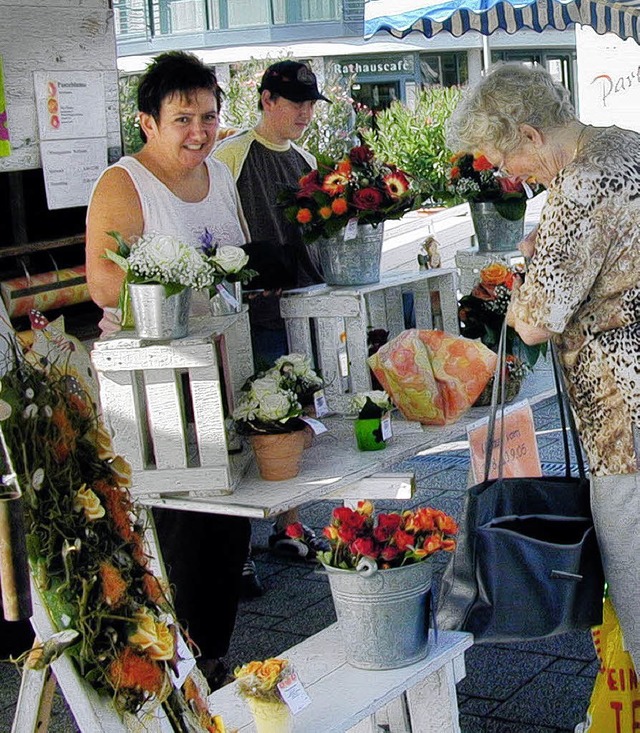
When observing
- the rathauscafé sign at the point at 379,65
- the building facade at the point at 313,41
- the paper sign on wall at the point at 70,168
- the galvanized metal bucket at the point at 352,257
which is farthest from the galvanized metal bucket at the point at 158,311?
the rathauscafé sign at the point at 379,65

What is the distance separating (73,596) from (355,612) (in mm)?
742

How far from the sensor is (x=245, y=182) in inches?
157

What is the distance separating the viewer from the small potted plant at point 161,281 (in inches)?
104

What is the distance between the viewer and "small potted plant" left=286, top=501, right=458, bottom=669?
7.73 feet

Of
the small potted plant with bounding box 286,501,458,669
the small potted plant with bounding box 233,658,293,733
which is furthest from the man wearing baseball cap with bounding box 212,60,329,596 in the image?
the small potted plant with bounding box 233,658,293,733

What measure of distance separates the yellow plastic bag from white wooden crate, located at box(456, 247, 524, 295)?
4.99 ft

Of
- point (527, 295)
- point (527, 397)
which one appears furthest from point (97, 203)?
point (527, 397)

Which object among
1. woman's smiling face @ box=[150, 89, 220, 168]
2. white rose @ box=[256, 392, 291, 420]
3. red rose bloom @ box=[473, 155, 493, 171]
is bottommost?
white rose @ box=[256, 392, 291, 420]

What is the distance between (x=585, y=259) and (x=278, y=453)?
86 centimetres

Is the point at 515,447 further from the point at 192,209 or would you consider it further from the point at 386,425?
the point at 192,209

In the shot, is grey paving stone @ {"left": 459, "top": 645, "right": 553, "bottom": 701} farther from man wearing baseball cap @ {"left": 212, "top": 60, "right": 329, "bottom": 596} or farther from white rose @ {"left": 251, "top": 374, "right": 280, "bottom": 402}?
white rose @ {"left": 251, "top": 374, "right": 280, "bottom": 402}

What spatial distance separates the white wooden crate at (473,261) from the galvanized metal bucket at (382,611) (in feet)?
5.73

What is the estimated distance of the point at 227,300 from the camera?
289 centimetres

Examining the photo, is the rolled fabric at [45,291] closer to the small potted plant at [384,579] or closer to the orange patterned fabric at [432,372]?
the orange patterned fabric at [432,372]
